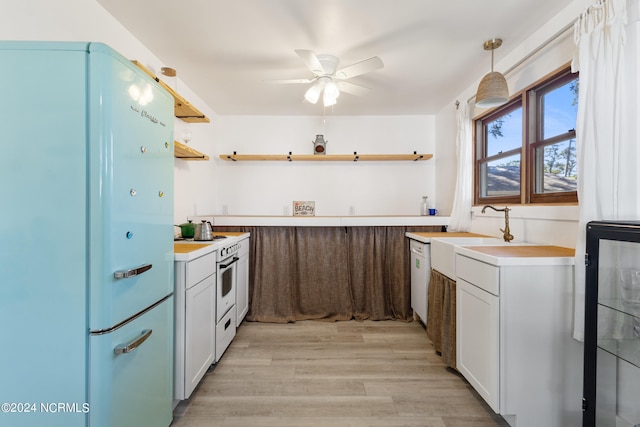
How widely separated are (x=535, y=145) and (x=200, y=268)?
104 inches

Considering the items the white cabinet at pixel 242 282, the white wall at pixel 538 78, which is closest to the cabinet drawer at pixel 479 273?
the white wall at pixel 538 78

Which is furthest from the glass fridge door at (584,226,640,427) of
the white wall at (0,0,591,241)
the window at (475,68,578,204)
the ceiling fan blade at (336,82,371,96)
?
the white wall at (0,0,591,241)

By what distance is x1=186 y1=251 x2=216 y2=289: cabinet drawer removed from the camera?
1.59 m

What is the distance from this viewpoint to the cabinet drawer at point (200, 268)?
1595 mm

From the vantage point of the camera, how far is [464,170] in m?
2.73

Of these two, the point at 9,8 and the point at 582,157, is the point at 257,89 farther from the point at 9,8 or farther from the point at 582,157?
the point at 582,157

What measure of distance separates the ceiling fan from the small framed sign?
1551 mm

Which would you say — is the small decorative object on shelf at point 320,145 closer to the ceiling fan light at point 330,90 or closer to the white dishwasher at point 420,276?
the ceiling fan light at point 330,90

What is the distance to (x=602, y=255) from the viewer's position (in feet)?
4.01

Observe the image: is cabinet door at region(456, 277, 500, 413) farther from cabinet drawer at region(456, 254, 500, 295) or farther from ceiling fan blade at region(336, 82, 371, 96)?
ceiling fan blade at region(336, 82, 371, 96)

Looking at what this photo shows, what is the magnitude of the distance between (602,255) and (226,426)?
215 cm

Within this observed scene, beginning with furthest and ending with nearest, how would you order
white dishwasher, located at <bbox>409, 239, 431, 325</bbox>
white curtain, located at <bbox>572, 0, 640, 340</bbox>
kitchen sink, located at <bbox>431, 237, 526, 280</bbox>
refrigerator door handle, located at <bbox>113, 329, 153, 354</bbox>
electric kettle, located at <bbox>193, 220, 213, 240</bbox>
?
1. white dishwasher, located at <bbox>409, 239, 431, 325</bbox>
2. electric kettle, located at <bbox>193, 220, 213, 240</bbox>
3. kitchen sink, located at <bbox>431, 237, 526, 280</bbox>
4. white curtain, located at <bbox>572, 0, 640, 340</bbox>
5. refrigerator door handle, located at <bbox>113, 329, 153, 354</bbox>

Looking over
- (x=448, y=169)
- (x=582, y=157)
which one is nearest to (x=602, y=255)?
(x=582, y=157)

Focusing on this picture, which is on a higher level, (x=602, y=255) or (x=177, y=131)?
(x=177, y=131)
